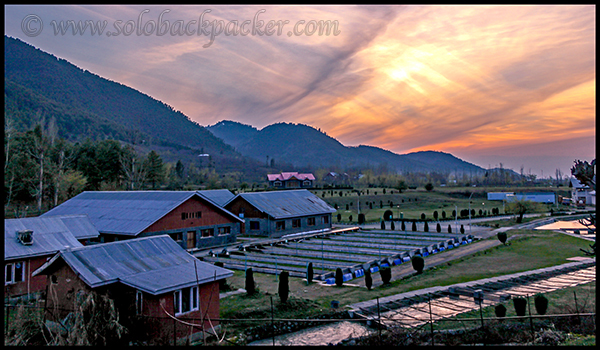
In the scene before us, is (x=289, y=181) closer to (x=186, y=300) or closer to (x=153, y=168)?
(x=153, y=168)

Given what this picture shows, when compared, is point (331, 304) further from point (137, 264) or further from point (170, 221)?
point (170, 221)

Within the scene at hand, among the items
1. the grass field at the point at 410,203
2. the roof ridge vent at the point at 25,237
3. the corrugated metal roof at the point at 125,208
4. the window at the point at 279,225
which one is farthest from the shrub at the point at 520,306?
the grass field at the point at 410,203

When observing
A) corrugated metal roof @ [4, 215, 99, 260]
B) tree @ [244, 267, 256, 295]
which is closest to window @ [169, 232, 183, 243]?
corrugated metal roof @ [4, 215, 99, 260]

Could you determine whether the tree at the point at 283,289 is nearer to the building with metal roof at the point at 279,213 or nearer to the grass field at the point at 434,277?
the grass field at the point at 434,277

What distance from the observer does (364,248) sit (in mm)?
39312

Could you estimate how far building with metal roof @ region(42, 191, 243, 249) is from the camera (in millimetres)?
35781

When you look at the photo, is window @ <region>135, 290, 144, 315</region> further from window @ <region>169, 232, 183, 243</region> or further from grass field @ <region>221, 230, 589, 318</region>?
window @ <region>169, 232, 183, 243</region>

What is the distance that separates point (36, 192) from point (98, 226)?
2529cm

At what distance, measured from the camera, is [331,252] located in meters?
37.2

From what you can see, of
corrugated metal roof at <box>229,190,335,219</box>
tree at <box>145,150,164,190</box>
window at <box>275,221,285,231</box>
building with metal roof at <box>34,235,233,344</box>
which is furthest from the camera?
tree at <box>145,150,164,190</box>

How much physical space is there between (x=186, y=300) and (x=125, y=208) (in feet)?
90.9

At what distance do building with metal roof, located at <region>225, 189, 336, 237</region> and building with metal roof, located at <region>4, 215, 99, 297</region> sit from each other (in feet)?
81.2

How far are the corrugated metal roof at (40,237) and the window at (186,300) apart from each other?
40.3ft

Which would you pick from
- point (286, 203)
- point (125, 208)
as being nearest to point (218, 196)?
point (286, 203)
